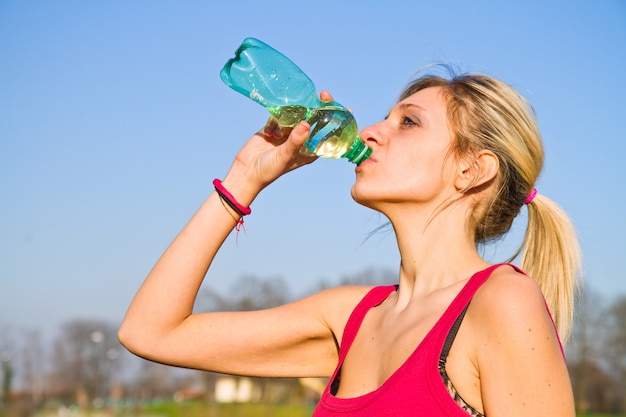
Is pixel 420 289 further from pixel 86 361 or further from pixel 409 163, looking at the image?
pixel 86 361

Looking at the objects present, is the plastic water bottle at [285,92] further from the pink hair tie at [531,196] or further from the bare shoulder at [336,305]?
the pink hair tie at [531,196]

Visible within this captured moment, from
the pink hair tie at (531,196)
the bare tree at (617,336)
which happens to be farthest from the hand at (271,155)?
the bare tree at (617,336)

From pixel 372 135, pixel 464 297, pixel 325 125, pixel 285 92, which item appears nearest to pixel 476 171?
pixel 372 135

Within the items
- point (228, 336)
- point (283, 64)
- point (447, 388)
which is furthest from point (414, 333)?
point (283, 64)

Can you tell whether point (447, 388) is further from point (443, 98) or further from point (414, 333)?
point (443, 98)

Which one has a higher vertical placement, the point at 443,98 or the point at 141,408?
the point at 443,98

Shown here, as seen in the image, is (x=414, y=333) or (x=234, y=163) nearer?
(x=414, y=333)

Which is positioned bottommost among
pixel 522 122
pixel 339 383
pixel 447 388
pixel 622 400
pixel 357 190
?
pixel 622 400

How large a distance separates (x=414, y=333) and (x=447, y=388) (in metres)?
0.34

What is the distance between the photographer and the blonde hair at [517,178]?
121 inches

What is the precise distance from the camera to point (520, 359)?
7.82 feet

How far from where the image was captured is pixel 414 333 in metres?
2.80

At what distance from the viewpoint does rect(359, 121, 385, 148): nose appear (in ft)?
10.3

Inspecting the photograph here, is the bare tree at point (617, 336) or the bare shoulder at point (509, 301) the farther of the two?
the bare tree at point (617, 336)
